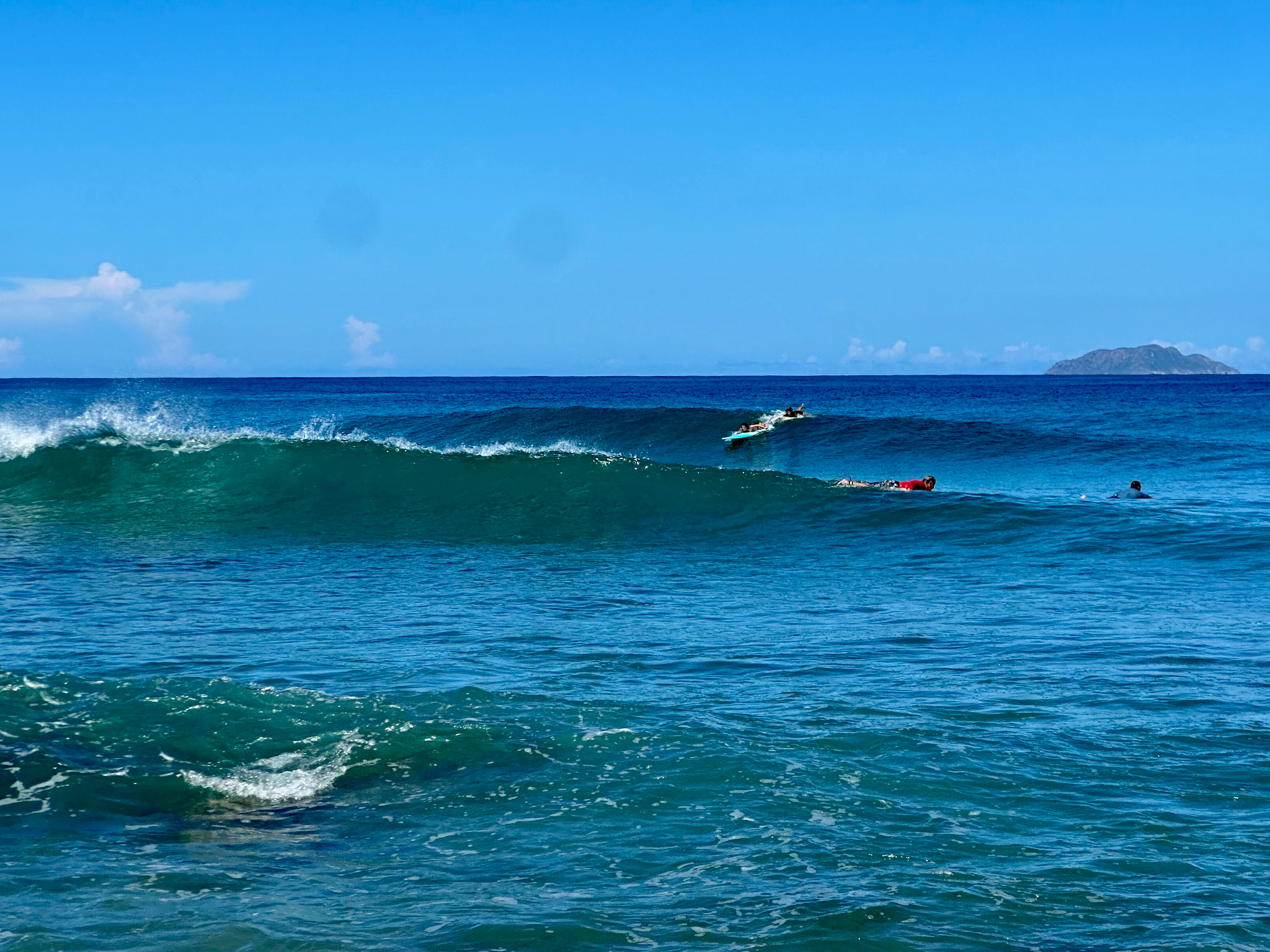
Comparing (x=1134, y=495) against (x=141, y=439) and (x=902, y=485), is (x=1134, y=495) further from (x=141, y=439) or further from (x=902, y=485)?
(x=141, y=439)

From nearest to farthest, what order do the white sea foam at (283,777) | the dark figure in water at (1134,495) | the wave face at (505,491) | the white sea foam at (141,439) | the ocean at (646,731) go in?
the ocean at (646,731) < the white sea foam at (283,777) < the wave face at (505,491) < the dark figure in water at (1134,495) < the white sea foam at (141,439)

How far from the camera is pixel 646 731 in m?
9.02

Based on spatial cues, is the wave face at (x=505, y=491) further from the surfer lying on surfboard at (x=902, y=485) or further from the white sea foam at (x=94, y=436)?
the surfer lying on surfboard at (x=902, y=485)

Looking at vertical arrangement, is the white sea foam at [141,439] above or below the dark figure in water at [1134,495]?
above

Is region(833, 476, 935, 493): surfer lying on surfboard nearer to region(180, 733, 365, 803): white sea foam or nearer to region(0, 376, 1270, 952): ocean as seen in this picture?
region(0, 376, 1270, 952): ocean

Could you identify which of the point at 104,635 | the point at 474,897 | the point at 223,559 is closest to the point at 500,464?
the point at 223,559

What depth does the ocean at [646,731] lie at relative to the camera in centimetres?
611

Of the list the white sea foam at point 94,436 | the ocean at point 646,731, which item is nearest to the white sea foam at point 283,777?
the ocean at point 646,731

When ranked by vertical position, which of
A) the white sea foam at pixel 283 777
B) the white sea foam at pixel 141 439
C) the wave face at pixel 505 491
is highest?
the white sea foam at pixel 141 439

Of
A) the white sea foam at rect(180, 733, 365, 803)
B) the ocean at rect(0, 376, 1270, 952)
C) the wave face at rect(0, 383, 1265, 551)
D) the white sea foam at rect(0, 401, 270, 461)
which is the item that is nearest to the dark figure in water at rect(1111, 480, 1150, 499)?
the wave face at rect(0, 383, 1265, 551)

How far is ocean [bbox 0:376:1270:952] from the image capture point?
6113 millimetres

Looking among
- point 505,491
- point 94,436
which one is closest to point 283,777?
point 505,491

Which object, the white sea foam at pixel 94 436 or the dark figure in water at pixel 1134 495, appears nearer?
the dark figure in water at pixel 1134 495

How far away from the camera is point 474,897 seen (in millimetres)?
6254
